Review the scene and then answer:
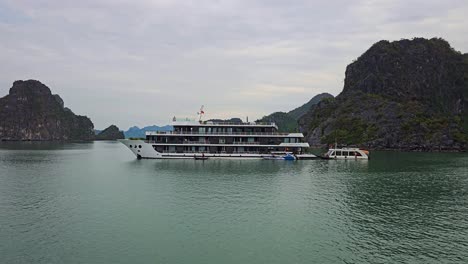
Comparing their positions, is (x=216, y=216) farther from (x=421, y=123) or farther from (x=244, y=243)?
(x=421, y=123)

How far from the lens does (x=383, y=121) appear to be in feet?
595

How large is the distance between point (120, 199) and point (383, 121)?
6633 inches

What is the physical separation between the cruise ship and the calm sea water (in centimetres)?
2589

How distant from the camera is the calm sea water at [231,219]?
968 inches

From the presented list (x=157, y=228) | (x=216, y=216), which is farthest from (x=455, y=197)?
(x=157, y=228)

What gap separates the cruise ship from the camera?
85188mm

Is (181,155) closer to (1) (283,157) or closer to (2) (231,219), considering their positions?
(1) (283,157)

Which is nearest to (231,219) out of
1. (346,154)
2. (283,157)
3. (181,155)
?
(181,155)

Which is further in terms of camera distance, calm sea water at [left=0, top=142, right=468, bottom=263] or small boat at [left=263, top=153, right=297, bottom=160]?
small boat at [left=263, top=153, right=297, bottom=160]

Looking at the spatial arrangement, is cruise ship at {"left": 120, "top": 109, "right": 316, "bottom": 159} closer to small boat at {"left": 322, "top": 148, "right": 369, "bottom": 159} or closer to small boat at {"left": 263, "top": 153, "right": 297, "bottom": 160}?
small boat at {"left": 263, "top": 153, "right": 297, "bottom": 160}

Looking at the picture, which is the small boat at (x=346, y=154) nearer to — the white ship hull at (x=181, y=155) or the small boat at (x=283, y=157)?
the small boat at (x=283, y=157)

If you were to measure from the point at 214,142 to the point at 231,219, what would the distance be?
5436 cm

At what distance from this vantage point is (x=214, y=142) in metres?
86.8

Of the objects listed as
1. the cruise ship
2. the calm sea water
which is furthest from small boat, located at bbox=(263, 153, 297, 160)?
the calm sea water
